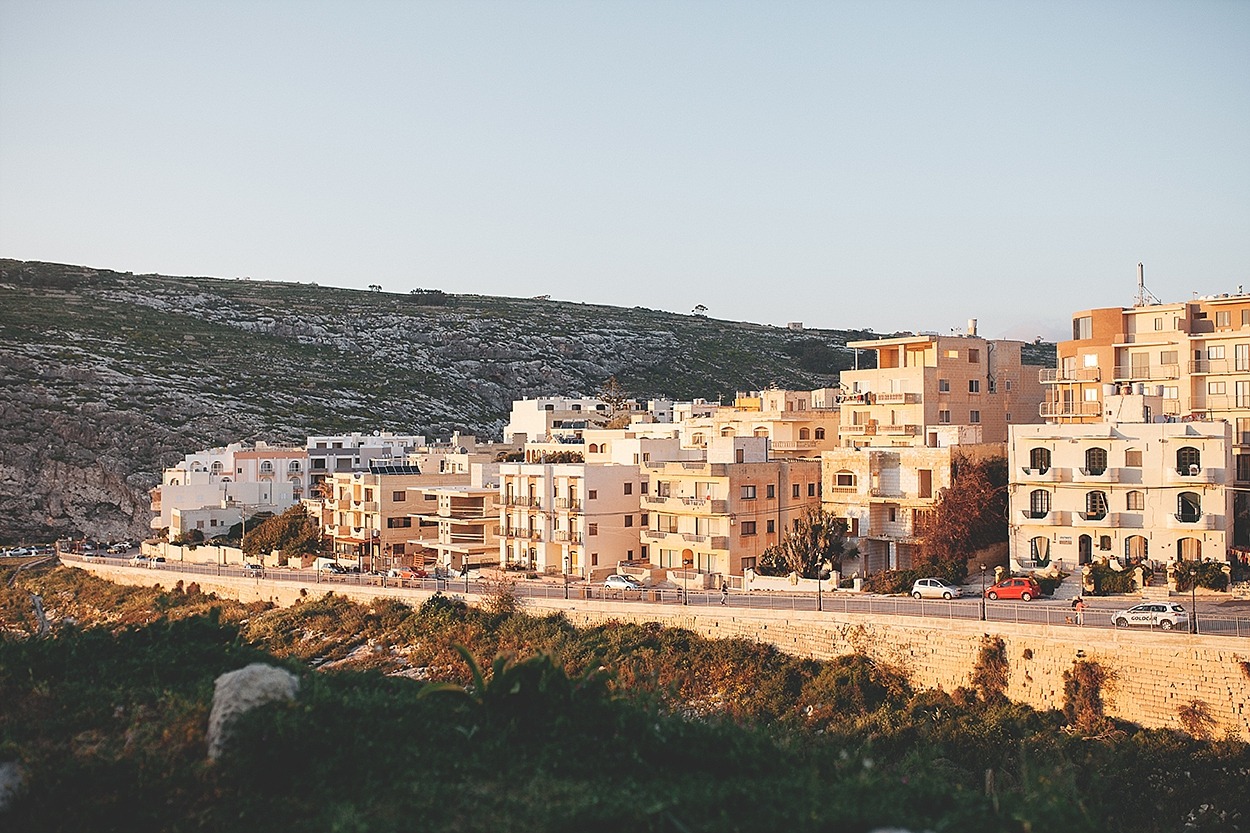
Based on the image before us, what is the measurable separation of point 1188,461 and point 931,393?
16.1 metres

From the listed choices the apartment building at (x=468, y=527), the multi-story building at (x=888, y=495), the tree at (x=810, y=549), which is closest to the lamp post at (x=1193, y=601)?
the multi-story building at (x=888, y=495)

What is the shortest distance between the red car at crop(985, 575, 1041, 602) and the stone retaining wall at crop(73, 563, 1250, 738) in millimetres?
4312

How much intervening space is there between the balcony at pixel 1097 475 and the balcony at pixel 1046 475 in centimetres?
33

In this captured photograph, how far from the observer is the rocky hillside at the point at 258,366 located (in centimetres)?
9656

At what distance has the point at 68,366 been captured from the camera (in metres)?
114

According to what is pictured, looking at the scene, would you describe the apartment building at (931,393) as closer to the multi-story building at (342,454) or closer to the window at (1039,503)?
the window at (1039,503)

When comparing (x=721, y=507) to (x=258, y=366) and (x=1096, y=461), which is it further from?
(x=258, y=366)

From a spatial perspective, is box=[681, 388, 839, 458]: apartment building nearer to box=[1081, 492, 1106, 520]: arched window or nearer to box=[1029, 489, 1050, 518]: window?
box=[1029, 489, 1050, 518]: window

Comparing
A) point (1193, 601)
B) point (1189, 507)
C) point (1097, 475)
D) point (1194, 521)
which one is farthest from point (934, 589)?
point (1189, 507)

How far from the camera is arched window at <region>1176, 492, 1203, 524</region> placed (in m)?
39.1

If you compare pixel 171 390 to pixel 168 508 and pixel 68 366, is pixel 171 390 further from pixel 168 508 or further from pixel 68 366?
pixel 168 508

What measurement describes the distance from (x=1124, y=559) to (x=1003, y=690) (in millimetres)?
10586

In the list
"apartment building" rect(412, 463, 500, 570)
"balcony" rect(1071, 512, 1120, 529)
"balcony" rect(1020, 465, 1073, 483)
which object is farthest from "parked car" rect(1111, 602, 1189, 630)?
"apartment building" rect(412, 463, 500, 570)

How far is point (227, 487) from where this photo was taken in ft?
252
